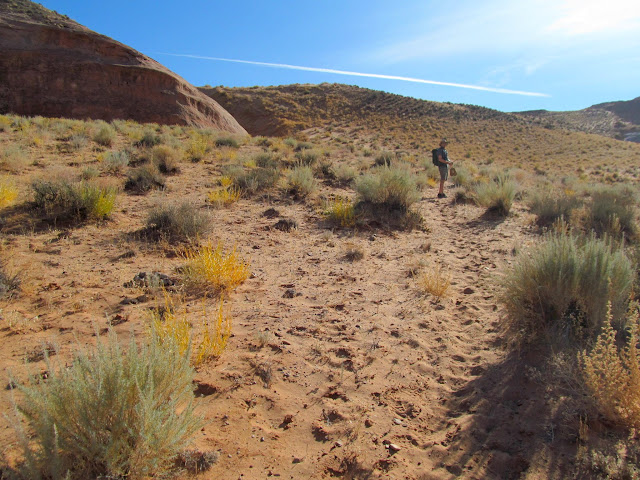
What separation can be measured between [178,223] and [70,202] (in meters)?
1.74

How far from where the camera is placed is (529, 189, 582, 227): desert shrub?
745 centimetres

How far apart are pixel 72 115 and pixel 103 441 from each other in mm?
21789

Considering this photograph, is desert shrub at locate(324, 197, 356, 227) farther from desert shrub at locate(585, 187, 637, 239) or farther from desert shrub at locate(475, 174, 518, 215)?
desert shrub at locate(585, 187, 637, 239)

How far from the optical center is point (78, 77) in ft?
63.4

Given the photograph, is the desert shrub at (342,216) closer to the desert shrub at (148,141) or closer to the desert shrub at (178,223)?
the desert shrub at (178,223)

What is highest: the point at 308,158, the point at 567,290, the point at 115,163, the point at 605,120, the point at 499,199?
the point at 605,120

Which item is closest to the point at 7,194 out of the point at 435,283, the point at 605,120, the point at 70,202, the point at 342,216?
the point at 70,202

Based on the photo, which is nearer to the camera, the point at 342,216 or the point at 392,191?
the point at 342,216

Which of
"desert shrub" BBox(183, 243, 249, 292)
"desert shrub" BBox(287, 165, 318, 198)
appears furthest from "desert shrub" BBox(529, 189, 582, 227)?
"desert shrub" BBox(183, 243, 249, 292)

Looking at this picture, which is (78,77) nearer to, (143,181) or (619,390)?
(143,181)

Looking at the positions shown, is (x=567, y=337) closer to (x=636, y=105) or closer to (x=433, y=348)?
(x=433, y=348)

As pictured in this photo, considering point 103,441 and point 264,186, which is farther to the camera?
point 264,186

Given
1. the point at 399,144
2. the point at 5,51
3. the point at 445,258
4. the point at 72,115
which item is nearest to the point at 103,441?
the point at 445,258

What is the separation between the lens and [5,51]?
61.3 ft
